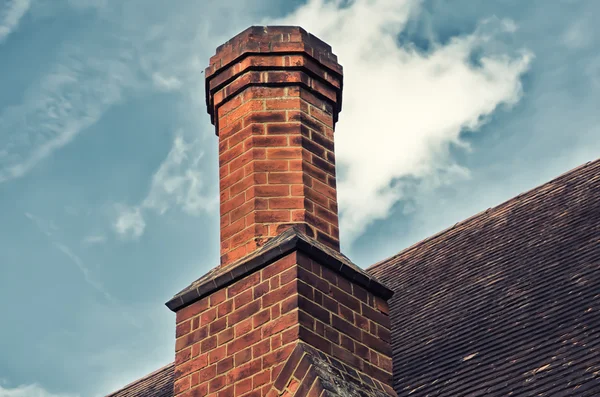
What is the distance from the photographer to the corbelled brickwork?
5789mm

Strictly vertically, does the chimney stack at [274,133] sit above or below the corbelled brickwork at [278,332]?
above

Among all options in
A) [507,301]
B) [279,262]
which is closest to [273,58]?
[279,262]

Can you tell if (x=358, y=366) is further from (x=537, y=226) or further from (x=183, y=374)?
(x=537, y=226)

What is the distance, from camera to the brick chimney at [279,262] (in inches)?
230

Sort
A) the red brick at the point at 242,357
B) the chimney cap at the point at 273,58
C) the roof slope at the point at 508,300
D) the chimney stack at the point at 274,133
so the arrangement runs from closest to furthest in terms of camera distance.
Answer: the red brick at the point at 242,357
the chimney stack at the point at 274,133
the chimney cap at the point at 273,58
the roof slope at the point at 508,300

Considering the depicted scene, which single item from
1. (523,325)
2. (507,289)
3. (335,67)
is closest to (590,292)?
(523,325)

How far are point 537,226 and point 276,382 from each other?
5.72 metres

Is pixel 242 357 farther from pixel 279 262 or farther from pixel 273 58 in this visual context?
pixel 273 58

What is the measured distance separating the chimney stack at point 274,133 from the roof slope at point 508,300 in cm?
207

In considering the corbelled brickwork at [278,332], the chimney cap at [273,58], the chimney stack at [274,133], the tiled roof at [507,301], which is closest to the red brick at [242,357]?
the corbelled brickwork at [278,332]

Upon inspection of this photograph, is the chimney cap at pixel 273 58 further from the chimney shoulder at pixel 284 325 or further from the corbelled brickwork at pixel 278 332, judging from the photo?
the corbelled brickwork at pixel 278 332

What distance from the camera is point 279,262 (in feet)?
20.1

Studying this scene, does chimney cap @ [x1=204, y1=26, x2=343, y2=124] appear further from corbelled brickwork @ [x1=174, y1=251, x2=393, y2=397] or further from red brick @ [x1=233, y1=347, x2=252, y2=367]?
red brick @ [x1=233, y1=347, x2=252, y2=367]

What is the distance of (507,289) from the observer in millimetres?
9414
